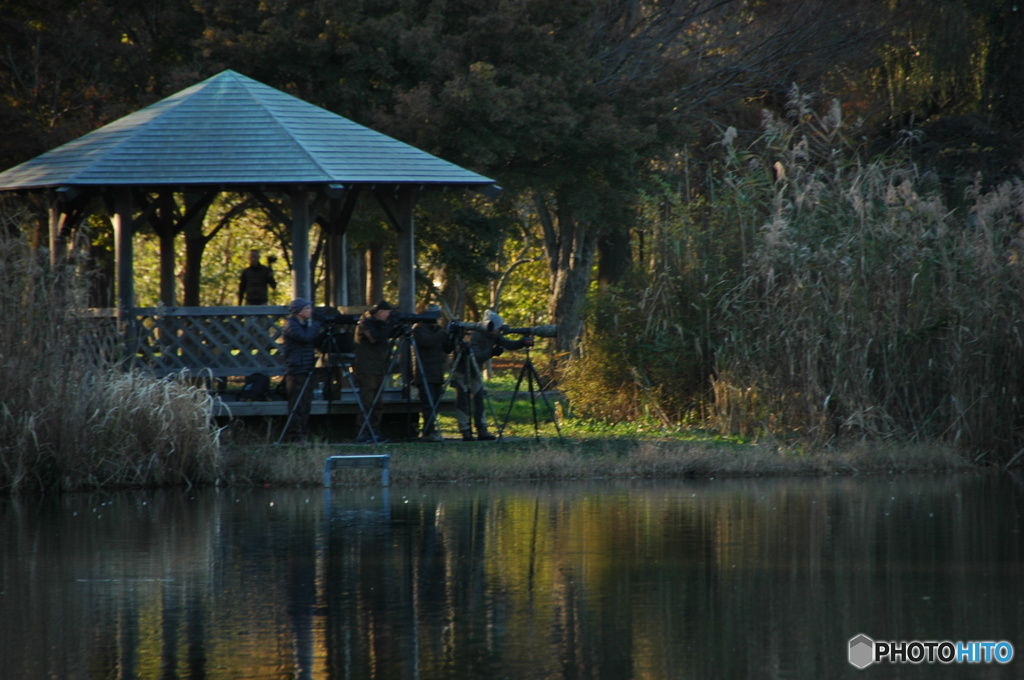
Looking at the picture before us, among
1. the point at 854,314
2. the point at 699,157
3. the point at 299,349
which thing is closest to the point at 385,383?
the point at 299,349

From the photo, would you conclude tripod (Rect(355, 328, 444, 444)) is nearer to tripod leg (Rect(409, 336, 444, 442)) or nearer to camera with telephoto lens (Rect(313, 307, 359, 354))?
tripod leg (Rect(409, 336, 444, 442))

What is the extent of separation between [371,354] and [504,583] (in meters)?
8.52

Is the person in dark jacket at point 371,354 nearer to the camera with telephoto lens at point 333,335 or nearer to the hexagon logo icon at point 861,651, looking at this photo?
the camera with telephoto lens at point 333,335

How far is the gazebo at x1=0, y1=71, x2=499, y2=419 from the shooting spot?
58.2 ft

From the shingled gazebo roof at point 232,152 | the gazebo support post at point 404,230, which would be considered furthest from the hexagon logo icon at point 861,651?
the gazebo support post at point 404,230

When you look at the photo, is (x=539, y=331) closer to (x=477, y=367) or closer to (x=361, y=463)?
(x=477, y=367)

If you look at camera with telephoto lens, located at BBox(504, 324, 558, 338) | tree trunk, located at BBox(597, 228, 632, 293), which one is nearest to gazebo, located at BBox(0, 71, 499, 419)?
camera with telephoto lens, located at BBox(504, 324, 558, 338)

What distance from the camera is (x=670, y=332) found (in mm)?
19500

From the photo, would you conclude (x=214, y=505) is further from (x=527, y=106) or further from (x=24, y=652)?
(x=527, y=106)

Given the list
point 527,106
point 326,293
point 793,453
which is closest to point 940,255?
point 793,453

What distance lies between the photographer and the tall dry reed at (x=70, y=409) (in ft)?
47.2

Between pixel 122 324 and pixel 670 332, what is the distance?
24.4 ft

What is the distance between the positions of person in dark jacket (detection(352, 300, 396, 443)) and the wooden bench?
5.73ft

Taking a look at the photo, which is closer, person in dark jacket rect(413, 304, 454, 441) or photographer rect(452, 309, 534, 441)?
person in dark jacket rect(413, 304, 454, 441)
